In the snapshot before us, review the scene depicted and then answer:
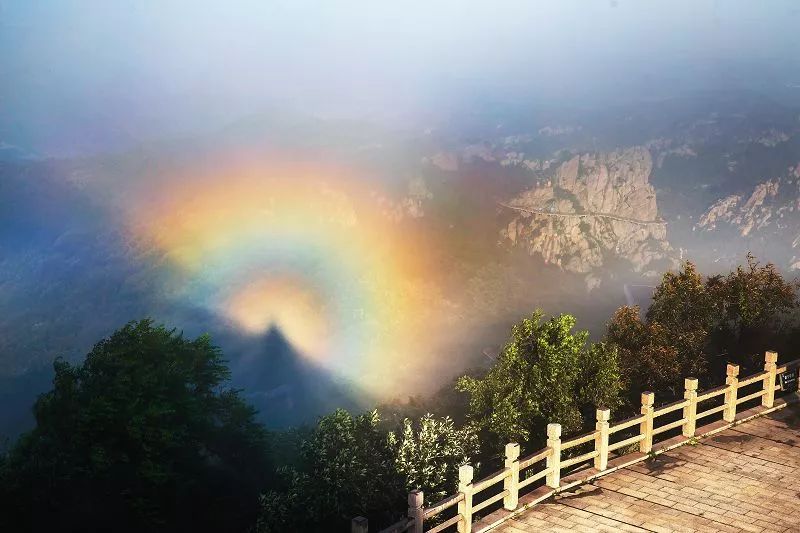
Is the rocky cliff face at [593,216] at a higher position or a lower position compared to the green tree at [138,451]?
higher

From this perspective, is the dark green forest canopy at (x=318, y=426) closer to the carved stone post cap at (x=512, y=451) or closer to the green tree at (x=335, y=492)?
the green tree at (x=335, y=492)

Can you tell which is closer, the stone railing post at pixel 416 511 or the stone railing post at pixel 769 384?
the stone railing post at pixel 416 511

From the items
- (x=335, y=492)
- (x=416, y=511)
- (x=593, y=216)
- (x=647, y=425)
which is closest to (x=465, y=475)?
(x=416, y=511)

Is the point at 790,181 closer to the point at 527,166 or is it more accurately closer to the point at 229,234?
the point at 527,166

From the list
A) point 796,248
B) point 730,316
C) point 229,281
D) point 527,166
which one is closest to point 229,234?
point 229,281

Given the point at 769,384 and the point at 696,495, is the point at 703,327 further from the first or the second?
the point at 696,495

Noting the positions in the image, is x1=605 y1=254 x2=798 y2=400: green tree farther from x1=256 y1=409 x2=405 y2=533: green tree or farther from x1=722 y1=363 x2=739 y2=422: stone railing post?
x1=256 y1=409 x2=405 y2=533: green tree

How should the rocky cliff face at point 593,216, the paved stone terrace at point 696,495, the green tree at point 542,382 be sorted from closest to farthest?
the paved stone terrace at point 696,495 → the green tree at point 542,382 → the rocky cliff face at point 593,216

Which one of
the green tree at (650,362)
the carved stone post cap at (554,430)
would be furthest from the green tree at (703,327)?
the carved stone post cap at (554,430)
